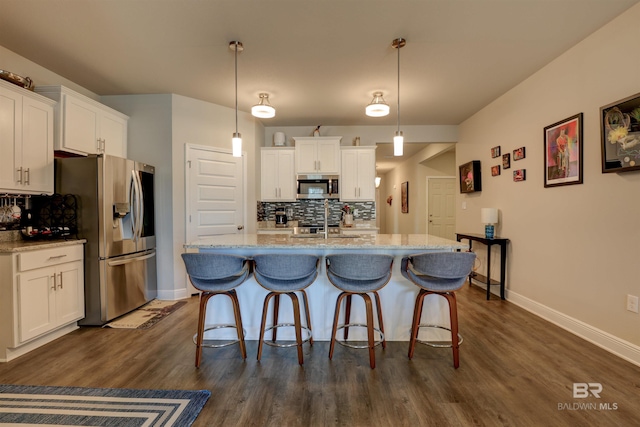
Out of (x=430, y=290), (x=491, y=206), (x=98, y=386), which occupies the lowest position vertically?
(x=98, y=386)

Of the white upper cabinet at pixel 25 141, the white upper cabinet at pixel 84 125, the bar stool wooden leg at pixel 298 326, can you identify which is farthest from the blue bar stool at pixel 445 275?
the white upper cabinet at pixel 84 125

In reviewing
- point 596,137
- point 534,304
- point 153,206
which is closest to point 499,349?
point 534,304

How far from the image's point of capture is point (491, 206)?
4141 mm

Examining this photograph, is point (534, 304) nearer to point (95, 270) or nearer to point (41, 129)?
point (95, 270)

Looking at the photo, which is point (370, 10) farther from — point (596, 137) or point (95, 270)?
point (95, 270)

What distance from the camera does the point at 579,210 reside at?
2674 millimetres

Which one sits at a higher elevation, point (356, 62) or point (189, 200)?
point (356, 62)

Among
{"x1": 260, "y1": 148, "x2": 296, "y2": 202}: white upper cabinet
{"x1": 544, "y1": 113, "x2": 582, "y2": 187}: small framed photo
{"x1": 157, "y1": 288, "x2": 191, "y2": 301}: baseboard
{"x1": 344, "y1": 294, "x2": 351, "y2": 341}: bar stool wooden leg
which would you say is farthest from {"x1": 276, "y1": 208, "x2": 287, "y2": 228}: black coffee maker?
{"x1": 544, "y1": 113, "x2": 582, "y2": 187}: small framed photo

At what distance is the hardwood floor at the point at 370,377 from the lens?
1644 millimetres

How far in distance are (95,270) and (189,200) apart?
4.41ft

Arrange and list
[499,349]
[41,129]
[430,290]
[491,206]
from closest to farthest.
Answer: [430,290] → [499,349] → [41,129] → [491,206]

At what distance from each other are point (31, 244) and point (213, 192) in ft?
6.53

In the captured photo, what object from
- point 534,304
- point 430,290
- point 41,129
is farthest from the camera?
point 534,304

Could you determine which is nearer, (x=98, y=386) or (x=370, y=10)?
(x=98, y=386)
